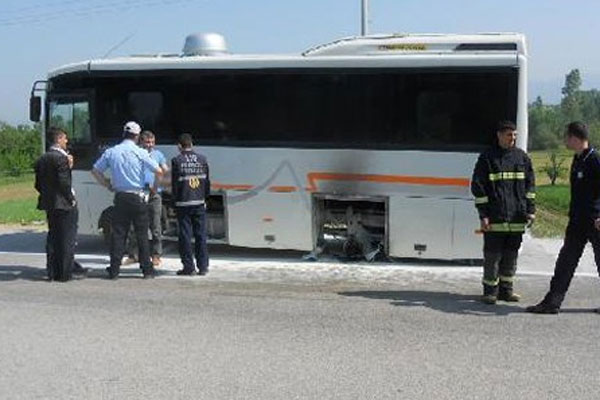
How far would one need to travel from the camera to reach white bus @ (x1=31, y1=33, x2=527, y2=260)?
10.5 m

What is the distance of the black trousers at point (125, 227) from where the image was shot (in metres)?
9.99

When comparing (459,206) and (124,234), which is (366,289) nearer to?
(459,206)

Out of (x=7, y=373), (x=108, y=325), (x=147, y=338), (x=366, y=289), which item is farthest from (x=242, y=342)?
(x=366, y=289)

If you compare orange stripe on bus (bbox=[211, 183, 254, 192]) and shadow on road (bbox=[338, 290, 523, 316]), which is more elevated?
orange stripe on bus (bbox=[211, 183, 254, 192])

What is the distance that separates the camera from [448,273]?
10359 millimetres

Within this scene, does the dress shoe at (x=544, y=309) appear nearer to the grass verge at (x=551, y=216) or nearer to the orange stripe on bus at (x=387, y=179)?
the orange stripe on bus at (x=387, y=179)

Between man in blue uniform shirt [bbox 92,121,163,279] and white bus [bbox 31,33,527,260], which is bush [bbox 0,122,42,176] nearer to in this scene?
white bus [bbox 31,33,527,260]

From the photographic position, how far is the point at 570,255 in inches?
311

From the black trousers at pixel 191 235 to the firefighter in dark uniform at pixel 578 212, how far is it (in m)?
4.31

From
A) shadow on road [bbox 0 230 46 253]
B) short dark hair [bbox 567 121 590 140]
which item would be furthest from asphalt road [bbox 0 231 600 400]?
shadow on road [bbox 0 230 46 253]

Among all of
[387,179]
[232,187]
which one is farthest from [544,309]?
[232,187]

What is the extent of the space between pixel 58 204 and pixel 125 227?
0.87 m

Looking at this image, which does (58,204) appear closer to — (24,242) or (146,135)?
(146,135)

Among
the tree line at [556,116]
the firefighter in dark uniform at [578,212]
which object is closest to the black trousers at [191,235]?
the firefighter in dark uniform at [578,212]
